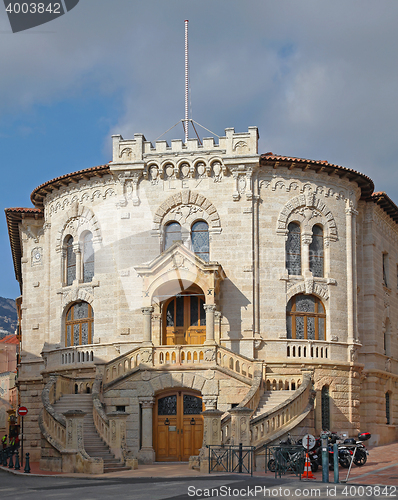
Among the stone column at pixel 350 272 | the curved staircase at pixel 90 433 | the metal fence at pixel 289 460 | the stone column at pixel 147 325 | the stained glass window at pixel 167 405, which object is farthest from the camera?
the stone column at pixel 350 272

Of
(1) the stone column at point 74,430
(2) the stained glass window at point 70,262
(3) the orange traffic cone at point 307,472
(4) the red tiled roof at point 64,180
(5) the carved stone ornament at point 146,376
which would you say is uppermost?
(4) the red tiled roof at point 64,180

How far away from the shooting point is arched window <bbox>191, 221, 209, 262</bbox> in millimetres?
31719

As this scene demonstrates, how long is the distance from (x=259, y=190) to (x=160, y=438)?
37.6ft

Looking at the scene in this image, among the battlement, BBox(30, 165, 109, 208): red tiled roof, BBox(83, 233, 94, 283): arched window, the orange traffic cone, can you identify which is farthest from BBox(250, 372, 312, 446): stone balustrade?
BBox(30, 165, 109, 208): red tiled roof

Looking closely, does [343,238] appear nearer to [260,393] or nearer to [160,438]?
[260,393]

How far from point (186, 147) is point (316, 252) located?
24.6 ft

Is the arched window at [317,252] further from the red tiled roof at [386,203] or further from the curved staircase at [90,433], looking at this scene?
the curved staircase at [90,433]

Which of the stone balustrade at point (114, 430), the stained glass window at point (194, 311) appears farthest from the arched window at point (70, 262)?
the stone balustrade at point (114, 430)

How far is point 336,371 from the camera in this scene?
102ft

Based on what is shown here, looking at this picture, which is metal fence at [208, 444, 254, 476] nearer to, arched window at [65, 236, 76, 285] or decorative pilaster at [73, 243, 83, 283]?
decorative pilaster at [73, 243, 83, 283]

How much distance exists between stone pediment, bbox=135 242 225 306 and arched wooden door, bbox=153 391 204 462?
396 centimetres

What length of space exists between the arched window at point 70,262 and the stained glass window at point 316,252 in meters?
11.1

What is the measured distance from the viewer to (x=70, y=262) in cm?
3428

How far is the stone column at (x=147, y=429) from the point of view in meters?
27.3
